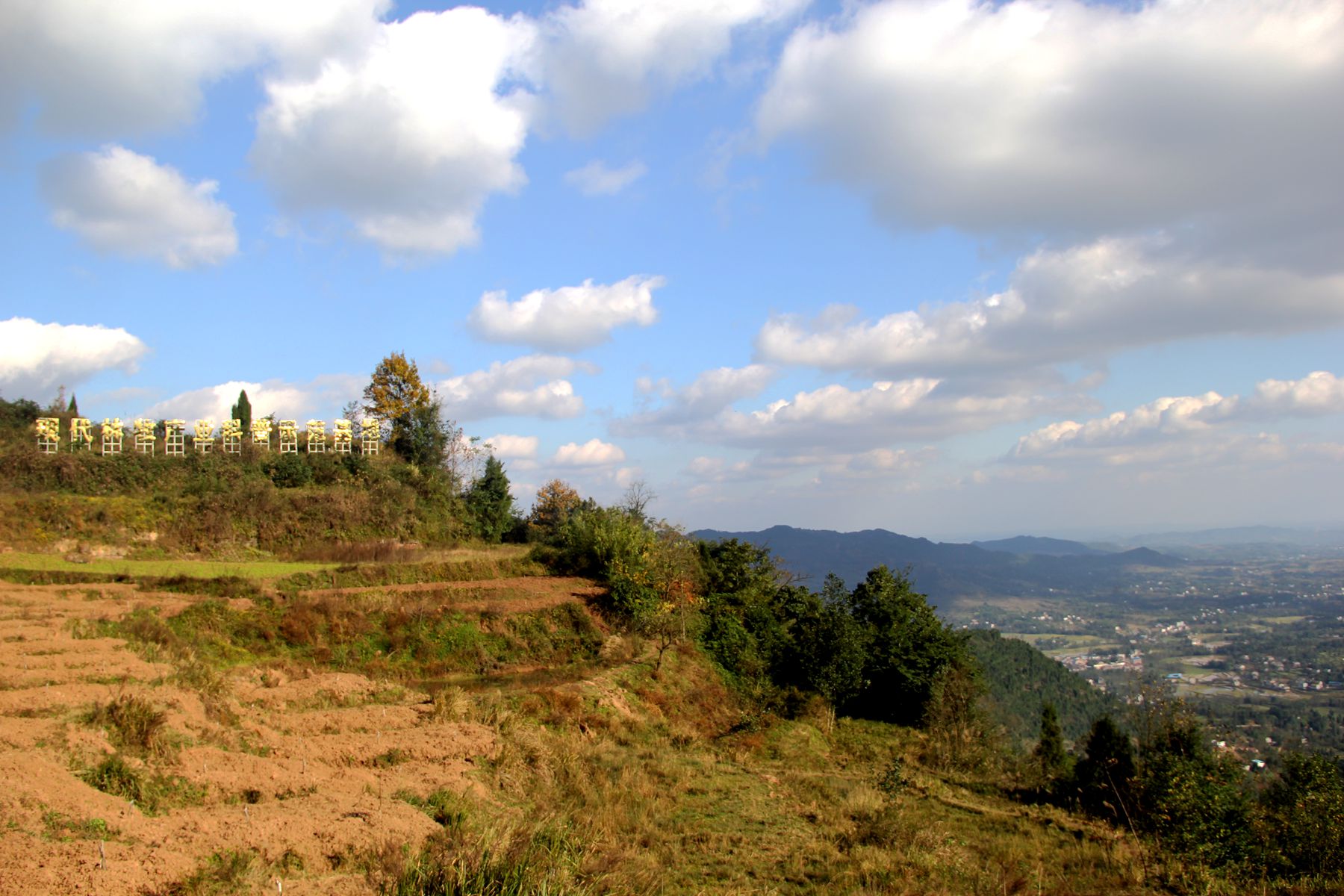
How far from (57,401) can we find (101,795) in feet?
133

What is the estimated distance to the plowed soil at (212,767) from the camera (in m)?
6.56

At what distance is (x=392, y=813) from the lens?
348 inches

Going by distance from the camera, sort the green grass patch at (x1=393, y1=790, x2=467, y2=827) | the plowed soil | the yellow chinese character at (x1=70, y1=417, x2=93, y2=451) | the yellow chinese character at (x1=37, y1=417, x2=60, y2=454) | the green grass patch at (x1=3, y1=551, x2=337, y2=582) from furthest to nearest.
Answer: the yellow chinese character at (x1=70, y1=417, x2=93, y2=451), the yellow chinese character at (x1=37, y1=417, x2=60, y2=454), the green grass patch at (x1=3, y1=551, x2=337, y2=582), the green grass patch at (x1=393, y1=790, x2=467, y2=827), the plowed soil

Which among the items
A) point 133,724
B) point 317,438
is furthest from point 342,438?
point 133,724

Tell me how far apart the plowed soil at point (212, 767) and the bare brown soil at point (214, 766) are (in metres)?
0.02

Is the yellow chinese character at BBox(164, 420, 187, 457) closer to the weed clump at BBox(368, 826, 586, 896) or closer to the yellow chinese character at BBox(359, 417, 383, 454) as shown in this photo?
the yellow chinese character at BBox(359, 417, 383, 454)

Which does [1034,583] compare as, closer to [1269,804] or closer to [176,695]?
[1269,804]

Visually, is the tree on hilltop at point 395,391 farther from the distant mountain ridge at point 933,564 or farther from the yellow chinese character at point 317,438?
the distant mountain ridge at point 933,564

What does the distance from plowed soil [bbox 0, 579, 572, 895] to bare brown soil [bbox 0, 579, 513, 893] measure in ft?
0.07

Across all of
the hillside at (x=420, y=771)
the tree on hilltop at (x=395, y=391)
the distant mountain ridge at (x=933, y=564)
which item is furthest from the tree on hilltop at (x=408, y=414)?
the distant mountain ridge at (x=933, y=564)

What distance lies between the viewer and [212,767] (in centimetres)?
948

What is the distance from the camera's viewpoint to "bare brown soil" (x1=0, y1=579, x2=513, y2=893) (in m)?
6.57

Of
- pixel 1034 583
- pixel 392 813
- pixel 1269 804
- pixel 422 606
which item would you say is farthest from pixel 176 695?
pixel 1034 583

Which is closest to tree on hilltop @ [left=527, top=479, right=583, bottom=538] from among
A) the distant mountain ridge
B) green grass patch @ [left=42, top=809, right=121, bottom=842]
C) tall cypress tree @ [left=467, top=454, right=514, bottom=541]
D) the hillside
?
tall cypress tree @ [left=467, top=454, right=514, bottom=541]
